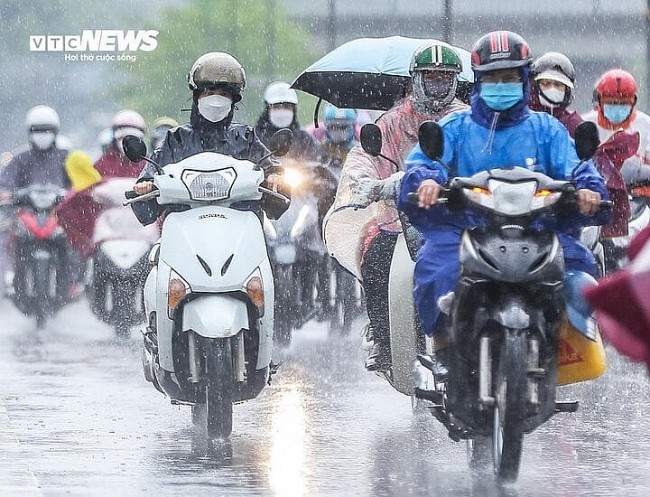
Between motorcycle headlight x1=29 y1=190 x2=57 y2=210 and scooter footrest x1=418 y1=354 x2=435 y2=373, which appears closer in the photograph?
scooter footrest x1=418 y1=354 x2=435 y2=373

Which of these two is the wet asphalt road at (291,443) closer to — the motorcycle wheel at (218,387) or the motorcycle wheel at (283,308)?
the motorcycle wheel at (218,387)

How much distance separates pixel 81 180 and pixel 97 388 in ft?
19.9

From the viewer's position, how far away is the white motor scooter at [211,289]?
8.46 meters

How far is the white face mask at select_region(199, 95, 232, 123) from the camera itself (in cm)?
929

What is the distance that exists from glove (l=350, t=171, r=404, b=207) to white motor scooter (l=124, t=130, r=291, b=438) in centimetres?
43

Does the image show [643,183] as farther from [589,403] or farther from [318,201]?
[318,201]

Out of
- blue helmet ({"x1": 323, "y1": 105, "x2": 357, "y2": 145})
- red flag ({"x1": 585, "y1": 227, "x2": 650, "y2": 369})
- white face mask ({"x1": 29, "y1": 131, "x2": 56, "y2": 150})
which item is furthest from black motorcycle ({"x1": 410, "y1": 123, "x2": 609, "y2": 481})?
white face mask ({"x1": 29, "y1": 131, "x2": 56, "y2": 150})

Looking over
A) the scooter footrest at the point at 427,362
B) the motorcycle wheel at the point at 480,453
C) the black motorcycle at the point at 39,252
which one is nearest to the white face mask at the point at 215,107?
the scooter footrest at the point at 427,362

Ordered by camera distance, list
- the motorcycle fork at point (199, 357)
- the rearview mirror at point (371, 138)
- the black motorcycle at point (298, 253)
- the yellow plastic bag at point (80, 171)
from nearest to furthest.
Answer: the rearview mirror at point (371, 138)
the motorcycle fork at point (199, 357)
the black motorcycle at point (298, 253)
the yellow plastic bag at point (80, 171)

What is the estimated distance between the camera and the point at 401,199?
7.66 metres

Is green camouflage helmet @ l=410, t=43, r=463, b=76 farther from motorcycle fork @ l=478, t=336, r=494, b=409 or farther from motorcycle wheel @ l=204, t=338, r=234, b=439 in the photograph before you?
motorcycle fork @ l=478, t=336, r=494, b=409

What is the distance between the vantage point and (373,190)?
8.76 m

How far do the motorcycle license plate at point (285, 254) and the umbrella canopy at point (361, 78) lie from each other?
3.50 metres

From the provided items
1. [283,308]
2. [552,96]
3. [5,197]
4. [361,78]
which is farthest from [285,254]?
[552,96]
